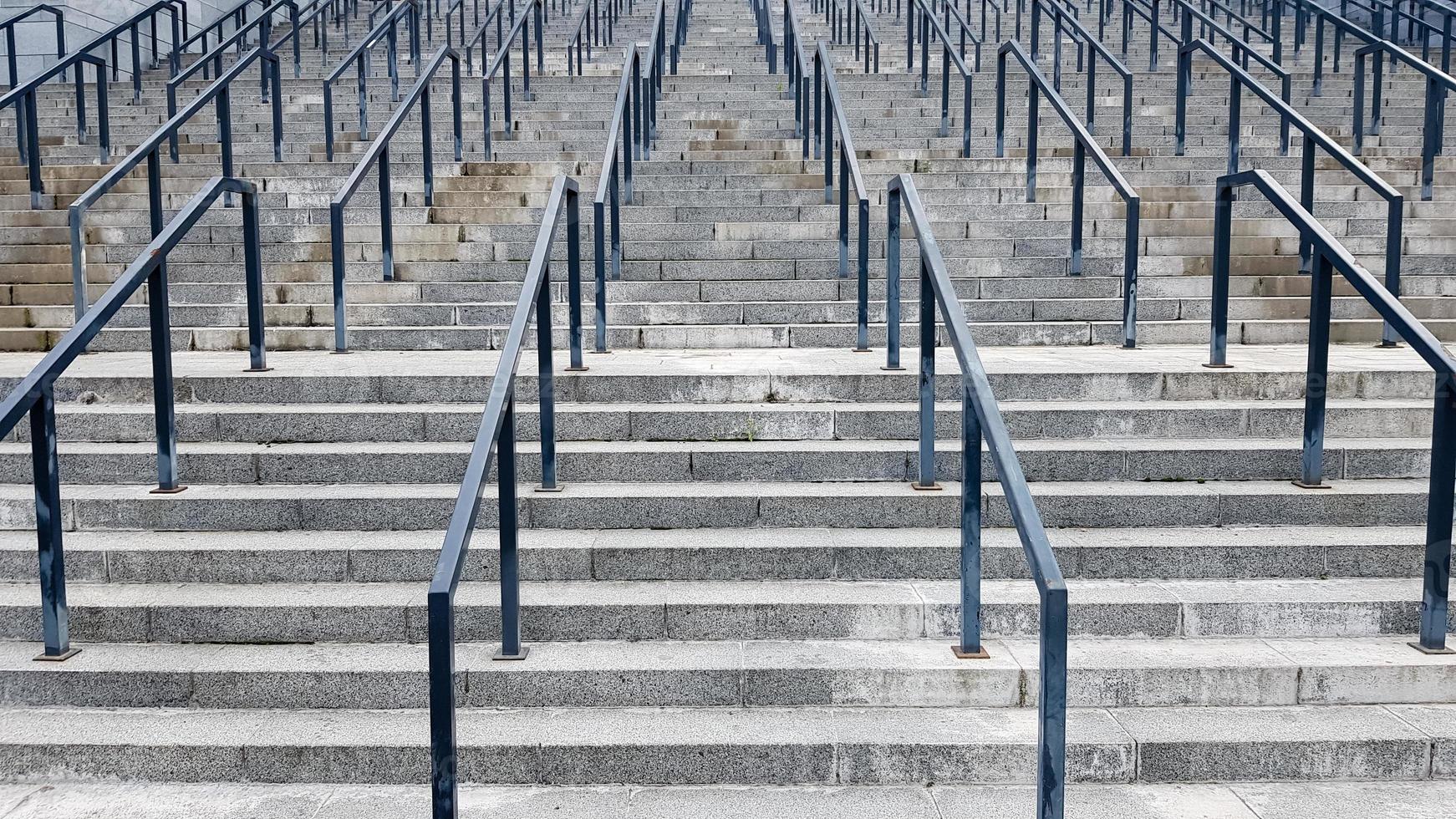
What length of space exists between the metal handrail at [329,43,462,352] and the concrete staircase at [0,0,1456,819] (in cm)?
25

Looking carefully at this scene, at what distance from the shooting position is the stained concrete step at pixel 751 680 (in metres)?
3.21

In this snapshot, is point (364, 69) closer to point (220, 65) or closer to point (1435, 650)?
point (220, 65)

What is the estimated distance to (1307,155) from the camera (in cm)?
655

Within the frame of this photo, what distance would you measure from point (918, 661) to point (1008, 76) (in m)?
8.64

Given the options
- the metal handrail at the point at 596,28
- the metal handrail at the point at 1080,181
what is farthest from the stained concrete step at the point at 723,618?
the metal handrail at the point at 596,28

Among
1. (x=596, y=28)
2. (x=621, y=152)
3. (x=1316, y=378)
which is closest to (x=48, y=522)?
(x=1316, y=378)

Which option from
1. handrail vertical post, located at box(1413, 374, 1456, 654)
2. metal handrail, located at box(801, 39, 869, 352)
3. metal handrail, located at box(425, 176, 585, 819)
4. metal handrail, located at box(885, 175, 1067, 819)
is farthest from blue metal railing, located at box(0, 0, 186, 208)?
handrail vertical post, located at box(1413, 374, 1456, 654)

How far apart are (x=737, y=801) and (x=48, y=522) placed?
2.18 metres

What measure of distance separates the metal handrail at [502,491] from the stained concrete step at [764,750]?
0.35 metres

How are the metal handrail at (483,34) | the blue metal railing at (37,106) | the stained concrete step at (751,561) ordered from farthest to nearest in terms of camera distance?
the metal handrail at (483,34)
the blue metal railing at (37,106)
the stained concrete step at (751,561)

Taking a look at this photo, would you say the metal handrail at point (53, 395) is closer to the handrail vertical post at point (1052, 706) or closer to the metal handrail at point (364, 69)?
the handrail vertical post at point (1052, 706)

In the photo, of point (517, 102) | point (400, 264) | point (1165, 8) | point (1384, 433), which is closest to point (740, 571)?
point (1384, 433)

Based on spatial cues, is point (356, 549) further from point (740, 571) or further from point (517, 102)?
point (517, 102)

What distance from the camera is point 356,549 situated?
3.74m
